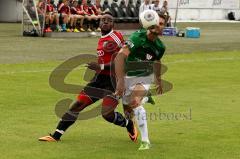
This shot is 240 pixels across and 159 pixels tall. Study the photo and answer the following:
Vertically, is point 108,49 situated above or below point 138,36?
below

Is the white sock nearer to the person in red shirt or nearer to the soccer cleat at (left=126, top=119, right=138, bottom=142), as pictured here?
the soccer cleat at (left=126, top=119, right=138, bottom=142)

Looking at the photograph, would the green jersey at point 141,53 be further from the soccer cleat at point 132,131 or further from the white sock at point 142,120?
the soccer cleat at point 132,131

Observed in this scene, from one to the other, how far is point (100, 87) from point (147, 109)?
11.7 feet

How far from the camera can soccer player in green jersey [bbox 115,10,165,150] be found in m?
9.64

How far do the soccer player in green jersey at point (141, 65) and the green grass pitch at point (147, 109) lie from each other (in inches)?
23.3

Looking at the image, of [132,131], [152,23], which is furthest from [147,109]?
[152,23]

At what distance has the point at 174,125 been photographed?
39.6 ft

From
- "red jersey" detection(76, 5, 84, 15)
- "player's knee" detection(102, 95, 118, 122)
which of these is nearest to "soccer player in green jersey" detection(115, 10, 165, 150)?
"player's knee" detection(102, 95, 118, 122)

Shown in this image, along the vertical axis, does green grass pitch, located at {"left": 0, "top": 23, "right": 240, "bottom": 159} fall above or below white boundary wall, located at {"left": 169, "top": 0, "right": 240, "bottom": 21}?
above

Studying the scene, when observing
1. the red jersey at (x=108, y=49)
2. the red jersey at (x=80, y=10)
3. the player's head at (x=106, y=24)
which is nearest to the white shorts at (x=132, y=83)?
the red jersey at (x=108, y=49)

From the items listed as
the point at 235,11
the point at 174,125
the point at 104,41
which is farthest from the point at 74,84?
the point at 235,11

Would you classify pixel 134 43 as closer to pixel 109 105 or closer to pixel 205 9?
pixel 109 105

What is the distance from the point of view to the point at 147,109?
13.8 meters

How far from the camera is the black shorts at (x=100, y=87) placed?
1030cm
